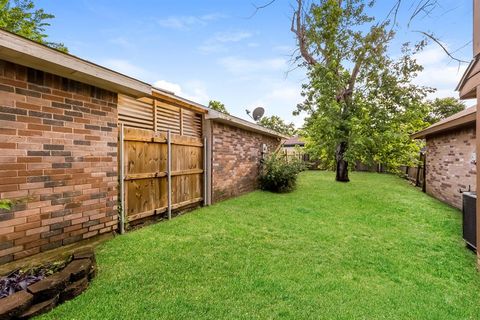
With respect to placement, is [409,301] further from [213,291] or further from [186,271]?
[186,271]

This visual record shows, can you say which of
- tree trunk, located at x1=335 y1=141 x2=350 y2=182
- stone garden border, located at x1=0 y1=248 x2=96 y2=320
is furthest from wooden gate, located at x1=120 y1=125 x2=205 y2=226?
tree trunk, located at x1=335 y1=141 x2=350 y2=182

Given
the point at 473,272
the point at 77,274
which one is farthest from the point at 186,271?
the point at 473,272

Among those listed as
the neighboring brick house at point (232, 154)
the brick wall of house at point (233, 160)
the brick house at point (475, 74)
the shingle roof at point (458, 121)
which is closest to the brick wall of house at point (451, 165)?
the shingle roof at point (458, 121)

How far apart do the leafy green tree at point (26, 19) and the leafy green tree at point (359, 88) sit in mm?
10063

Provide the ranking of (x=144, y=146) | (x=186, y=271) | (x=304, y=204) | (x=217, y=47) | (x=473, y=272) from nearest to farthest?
(x=186, y=271), (x=473, y=272), (x=144, y=146), (x=304, y=204), (x=217, y=47)

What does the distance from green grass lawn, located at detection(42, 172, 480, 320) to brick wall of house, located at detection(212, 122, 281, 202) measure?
1.74m

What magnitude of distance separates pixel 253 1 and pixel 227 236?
3.54m

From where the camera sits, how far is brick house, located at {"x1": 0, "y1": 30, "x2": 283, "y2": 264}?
2.78 m

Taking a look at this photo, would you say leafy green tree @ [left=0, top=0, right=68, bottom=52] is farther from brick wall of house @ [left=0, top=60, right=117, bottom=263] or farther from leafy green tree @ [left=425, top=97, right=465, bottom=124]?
leafy green tree @ [left=425, top=97, right=465, bottom=124]

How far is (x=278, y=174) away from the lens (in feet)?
30.5

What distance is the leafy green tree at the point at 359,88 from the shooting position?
11.6 meters

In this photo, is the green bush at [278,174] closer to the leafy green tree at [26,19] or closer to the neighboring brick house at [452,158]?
the neighboring brick house at [452,158]

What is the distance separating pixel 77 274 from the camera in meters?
2.53

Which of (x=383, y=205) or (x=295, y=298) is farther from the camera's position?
(x=383, y=205)
